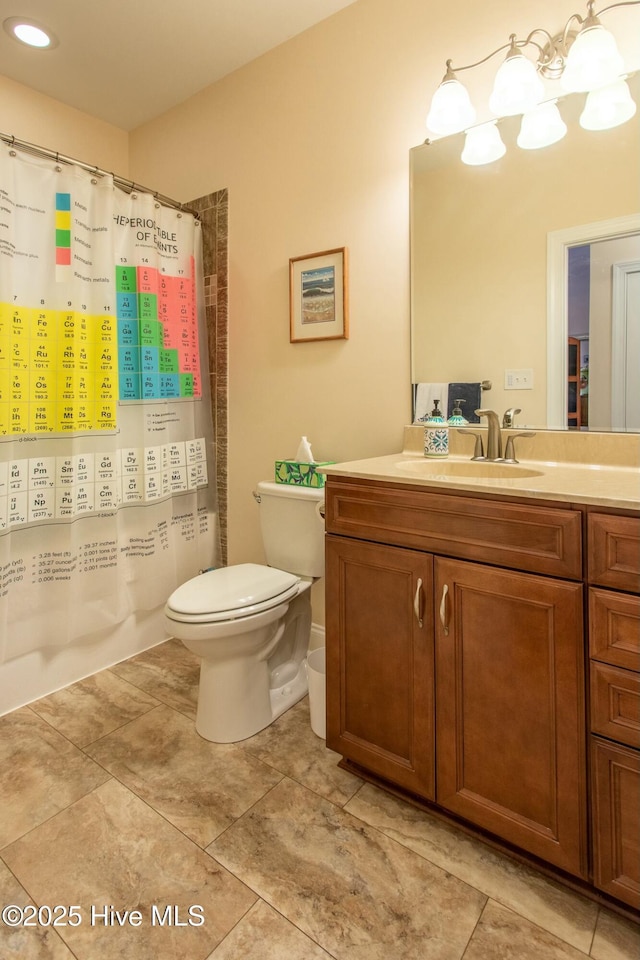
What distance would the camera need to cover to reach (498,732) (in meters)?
1.10

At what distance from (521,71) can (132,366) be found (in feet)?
5.31

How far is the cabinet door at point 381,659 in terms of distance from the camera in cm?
122

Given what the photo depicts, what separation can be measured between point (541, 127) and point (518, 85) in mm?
131

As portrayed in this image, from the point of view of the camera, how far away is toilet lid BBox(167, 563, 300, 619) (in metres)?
1.49

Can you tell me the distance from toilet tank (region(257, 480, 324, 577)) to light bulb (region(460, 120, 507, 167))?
1175 millimetres

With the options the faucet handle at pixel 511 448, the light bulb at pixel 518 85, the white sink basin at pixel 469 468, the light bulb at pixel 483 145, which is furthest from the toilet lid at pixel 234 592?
the light bulb at pixel 518 85

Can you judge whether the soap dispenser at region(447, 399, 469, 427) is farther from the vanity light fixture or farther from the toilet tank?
the vanity light fixture

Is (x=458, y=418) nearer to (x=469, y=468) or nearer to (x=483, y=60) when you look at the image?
(x=469, y=468)

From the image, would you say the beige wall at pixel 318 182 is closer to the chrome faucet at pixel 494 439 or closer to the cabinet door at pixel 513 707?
the chrome faucet at pixel 494 439

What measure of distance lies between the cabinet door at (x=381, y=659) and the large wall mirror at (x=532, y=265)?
689 mm

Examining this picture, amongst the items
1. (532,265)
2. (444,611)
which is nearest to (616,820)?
(444,611)

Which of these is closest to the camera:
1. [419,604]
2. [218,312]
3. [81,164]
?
[419,604]

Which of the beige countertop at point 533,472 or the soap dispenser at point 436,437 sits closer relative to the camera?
the beige countertop at point 533,472

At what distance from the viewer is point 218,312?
2.33 meters
